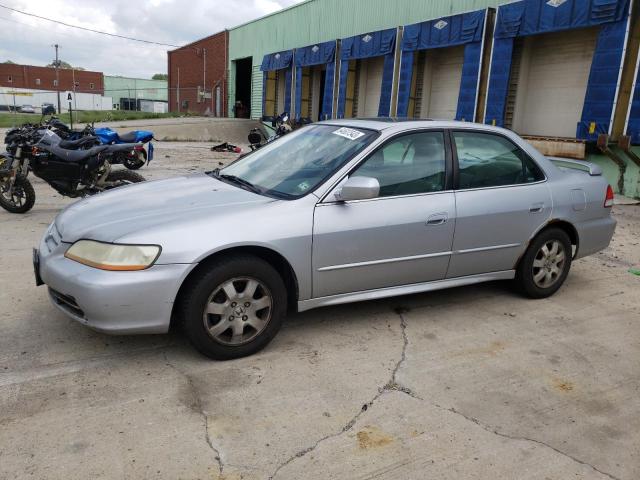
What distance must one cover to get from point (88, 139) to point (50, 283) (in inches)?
224

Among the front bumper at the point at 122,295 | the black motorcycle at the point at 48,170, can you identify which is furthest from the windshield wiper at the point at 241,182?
the black motorcycle at the point at 48,170

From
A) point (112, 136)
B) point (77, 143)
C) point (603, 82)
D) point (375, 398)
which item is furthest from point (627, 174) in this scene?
point (112, 136)

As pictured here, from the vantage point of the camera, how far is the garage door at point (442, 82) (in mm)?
16641

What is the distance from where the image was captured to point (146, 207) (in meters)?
3.57

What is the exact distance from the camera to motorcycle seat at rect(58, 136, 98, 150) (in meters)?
7.87

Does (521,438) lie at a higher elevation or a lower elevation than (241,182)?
lower

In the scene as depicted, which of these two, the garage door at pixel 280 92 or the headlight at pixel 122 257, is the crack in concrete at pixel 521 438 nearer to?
the headlight at pixel 122 257

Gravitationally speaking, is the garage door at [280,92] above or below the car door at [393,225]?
above

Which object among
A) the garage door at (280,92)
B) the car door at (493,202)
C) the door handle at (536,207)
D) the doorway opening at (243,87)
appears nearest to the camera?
the car door at (493,202)

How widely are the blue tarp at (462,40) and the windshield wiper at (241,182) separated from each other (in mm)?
11942

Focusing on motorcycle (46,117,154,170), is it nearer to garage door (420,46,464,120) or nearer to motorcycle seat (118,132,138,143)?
motorcycle seat (118,132,138,143)

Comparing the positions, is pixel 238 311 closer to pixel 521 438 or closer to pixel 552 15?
pixel 521 438

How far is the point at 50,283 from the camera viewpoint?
330cm

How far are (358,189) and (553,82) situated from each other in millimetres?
12021
